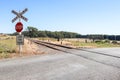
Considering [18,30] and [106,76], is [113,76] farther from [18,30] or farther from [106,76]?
[18,30]

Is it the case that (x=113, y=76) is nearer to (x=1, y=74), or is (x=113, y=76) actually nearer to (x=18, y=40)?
(x=1, y=74)

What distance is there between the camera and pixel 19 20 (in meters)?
18.4

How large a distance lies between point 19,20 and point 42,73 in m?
9.78

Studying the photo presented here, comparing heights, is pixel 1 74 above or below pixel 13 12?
below

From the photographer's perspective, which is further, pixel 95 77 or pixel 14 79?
pixel 95 77

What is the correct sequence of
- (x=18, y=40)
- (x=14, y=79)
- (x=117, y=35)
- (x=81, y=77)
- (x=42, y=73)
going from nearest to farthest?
1. (x=14, y=79)
2. (x=81, y=77)
3. (x=42, y=73)
4. (x=18, y=40)
5. (x=117, y=35)

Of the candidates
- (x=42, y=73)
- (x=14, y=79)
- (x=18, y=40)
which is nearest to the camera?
(x=14, y=79)

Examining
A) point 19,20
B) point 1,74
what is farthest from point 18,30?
point 1,74

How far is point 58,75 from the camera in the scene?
355 inches

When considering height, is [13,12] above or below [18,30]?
above

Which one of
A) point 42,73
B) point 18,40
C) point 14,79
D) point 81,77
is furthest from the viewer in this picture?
point 18,40

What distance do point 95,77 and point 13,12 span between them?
36.7 feet

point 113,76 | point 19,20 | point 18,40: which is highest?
point 19,20

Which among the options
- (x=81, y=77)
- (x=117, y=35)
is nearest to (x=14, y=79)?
(x=81, y=77)
